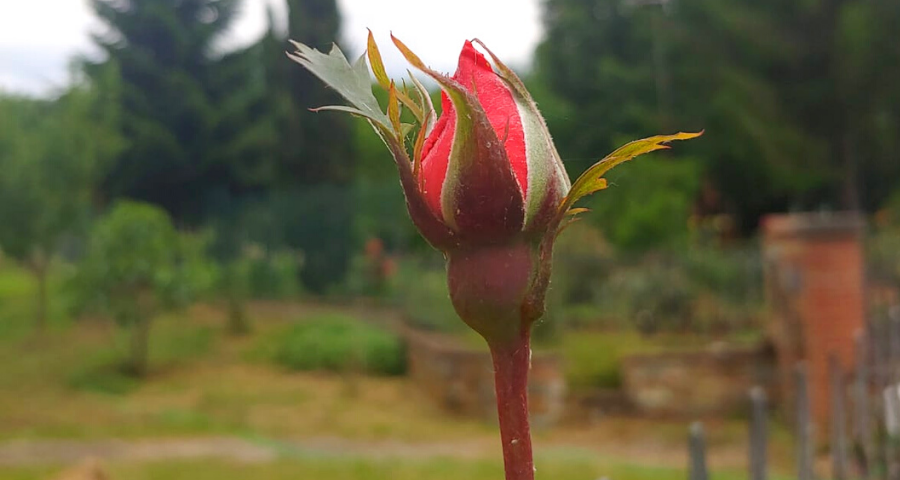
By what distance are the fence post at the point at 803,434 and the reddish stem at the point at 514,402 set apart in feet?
6.69

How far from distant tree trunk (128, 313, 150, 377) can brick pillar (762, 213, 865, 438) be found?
7.64 m

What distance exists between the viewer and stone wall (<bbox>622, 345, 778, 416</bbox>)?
824 cm

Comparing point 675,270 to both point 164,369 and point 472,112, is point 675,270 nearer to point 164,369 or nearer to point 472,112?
point 164,369

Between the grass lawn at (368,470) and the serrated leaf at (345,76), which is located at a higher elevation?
the serrated leaf at (345,76)

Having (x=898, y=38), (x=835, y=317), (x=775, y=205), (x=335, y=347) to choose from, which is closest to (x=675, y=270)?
(x=835, y=317)

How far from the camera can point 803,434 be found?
7.88 ft

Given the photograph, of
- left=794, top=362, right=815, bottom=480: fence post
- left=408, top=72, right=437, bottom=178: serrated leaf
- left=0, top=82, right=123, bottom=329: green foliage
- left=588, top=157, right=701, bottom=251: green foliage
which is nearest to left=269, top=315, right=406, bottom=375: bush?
left=588, top=157, right=701, bottom=251: green foliage

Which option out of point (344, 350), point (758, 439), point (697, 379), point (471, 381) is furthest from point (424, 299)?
point (758, 439)

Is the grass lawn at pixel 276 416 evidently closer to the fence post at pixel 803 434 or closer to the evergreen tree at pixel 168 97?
the fence post at pixel 803 434

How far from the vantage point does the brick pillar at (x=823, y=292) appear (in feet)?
21.9

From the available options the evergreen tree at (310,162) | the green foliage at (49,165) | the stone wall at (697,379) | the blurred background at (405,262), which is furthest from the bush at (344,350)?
the evergreen tree at (310,162)

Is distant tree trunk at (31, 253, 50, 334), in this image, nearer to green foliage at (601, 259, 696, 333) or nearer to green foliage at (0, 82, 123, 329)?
green foliage at (0, 82, 123, 329)

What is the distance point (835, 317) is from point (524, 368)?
6946 millimetres

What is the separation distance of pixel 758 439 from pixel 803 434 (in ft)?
1.50
